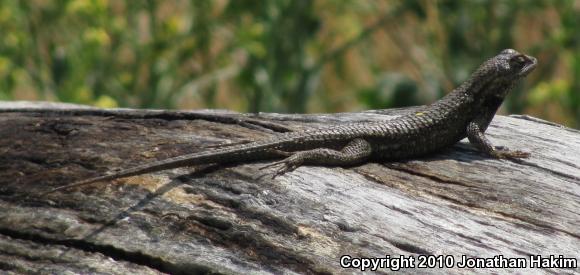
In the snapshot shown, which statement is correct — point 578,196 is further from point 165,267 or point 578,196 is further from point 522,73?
point 165,267

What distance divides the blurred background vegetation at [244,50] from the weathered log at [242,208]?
3160mm

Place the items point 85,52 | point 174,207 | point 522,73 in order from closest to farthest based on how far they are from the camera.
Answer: point 174,207, point 522,73, point 85,52

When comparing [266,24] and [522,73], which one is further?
[266,24]

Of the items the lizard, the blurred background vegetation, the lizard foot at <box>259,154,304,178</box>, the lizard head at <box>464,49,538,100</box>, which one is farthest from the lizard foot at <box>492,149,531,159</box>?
the blurred background vegetation

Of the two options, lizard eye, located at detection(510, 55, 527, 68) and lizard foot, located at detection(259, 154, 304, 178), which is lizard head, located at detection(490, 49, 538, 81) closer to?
lizard eye, located at detection(510, 55, 527, 68)

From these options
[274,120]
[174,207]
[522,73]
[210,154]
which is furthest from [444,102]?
[174,207]

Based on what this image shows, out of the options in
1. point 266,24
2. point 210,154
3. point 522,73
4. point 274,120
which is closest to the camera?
point 210,154

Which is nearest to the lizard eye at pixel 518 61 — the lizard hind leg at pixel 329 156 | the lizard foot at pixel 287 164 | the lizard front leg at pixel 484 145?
the lizard front leg at pixel 484 145

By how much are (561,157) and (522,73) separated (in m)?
0.97

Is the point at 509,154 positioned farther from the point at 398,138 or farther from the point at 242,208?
the point at 242,208

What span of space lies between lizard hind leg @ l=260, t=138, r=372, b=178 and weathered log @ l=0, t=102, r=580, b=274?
0.08 m

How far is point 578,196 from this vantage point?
529cm

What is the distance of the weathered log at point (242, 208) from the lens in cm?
457

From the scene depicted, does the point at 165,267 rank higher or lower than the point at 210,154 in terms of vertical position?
lower
